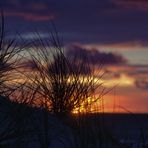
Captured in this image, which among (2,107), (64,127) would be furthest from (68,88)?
(2,107)

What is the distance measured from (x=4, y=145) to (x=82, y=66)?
2295 millimetres

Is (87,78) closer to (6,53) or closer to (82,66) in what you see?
(82,66)

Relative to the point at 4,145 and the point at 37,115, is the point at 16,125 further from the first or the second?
the point at 37,115

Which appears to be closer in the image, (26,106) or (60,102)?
(26,106)

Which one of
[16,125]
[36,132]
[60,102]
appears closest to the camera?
[16,125]

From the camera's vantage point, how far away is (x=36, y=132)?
4883mm

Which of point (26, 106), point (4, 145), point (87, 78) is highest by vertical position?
point (87, 78)

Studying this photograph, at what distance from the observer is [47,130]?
4.58m

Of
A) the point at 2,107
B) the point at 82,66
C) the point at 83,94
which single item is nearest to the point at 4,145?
the point at 2,107

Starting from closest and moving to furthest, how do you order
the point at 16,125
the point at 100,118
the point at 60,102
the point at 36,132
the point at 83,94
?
the point at 16,125, the point at 36,132, the point at 100,118, the point at 83,94, the point at 60,102

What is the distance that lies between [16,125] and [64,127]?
1.39 metres

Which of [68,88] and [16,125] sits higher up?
[68,88]

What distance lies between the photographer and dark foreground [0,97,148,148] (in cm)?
445

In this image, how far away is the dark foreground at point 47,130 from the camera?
4449mm
